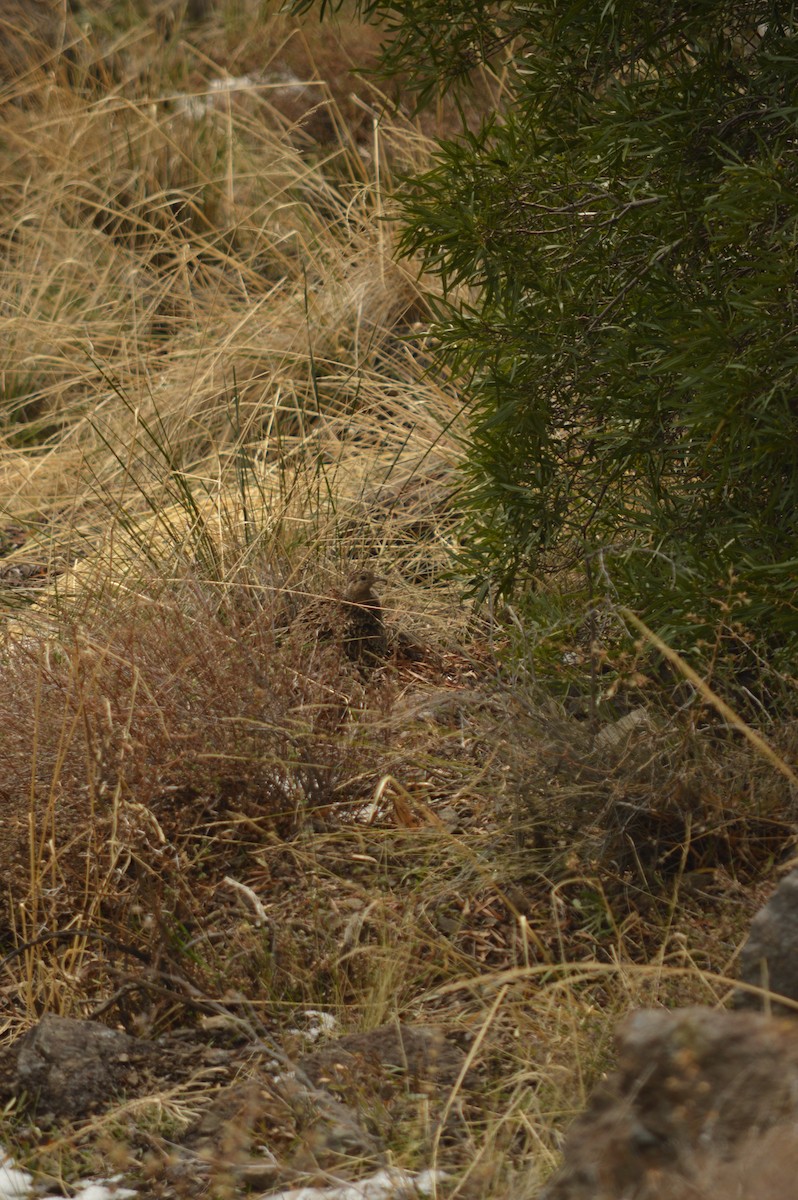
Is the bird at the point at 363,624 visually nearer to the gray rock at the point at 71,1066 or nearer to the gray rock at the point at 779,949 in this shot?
the gray rock at the point at 71,1066

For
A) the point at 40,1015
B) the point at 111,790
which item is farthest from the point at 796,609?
the point at 40,1015

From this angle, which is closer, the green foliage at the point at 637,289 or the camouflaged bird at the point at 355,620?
the green foliage at the point at 637,289

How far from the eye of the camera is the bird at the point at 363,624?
3.33 m

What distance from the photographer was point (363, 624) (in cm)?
339

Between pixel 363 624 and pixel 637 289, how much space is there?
3.76 feet

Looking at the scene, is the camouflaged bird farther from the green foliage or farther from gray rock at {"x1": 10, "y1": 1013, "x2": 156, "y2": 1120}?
gray rock at {"x1": 10, "y1": 1013, "x2": 156, "y2": 1120}

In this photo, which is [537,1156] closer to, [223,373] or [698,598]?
[698,598]

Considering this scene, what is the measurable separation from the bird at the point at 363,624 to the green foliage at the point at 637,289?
0.45 metres

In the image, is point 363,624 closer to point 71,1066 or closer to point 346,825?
point 346,825

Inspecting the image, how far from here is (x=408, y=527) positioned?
403cm

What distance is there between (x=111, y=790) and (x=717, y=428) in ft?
4.20

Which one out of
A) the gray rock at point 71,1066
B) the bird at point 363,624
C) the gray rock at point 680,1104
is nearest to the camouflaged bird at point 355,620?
the bird at point 363,624

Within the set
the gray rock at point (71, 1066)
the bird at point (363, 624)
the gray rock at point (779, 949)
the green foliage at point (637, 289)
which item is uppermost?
the green foliage at point (637, 289)

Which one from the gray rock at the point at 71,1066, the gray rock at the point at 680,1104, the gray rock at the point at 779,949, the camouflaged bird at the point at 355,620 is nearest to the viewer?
the gray rock at the point at 680,1104
